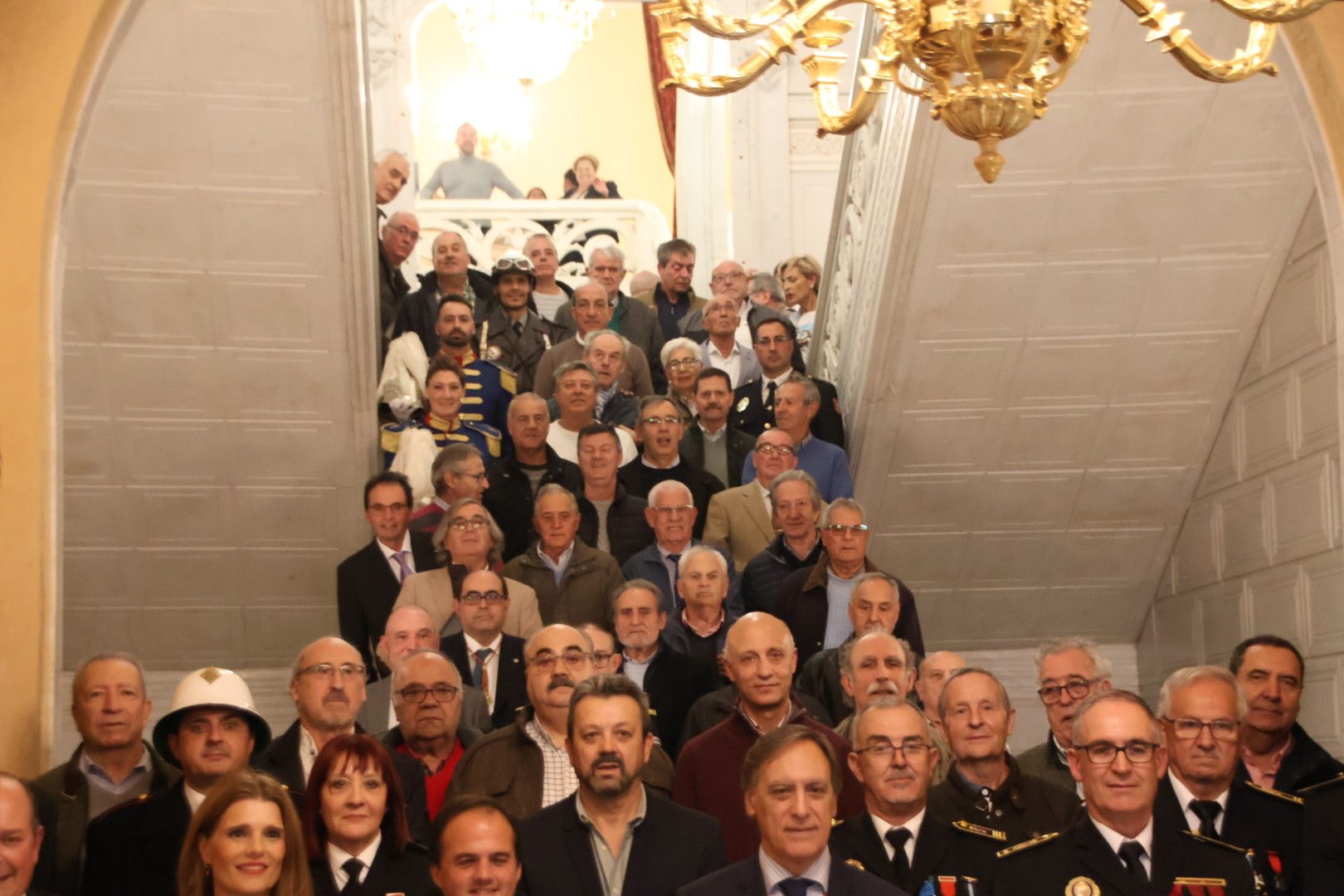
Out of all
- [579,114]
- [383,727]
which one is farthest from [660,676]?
[579,114]

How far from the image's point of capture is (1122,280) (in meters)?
7.91

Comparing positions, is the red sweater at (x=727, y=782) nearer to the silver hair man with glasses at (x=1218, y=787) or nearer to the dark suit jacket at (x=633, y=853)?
the dark suit jacket at (x=633, y=853)

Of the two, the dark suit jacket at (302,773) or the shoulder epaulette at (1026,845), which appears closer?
the shoulder epaulette at (1026,845)

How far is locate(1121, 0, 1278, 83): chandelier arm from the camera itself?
3.98 m

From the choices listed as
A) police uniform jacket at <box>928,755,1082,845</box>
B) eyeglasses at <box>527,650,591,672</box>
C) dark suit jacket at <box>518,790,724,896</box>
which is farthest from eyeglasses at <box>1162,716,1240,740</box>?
eyeglasses at <box>527,650,591,672</box>

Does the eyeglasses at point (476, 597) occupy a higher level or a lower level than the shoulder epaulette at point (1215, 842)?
higher

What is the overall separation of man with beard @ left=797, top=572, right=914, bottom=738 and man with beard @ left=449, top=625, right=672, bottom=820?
0.91 metres

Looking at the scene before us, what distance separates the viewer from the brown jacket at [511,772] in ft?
16.4

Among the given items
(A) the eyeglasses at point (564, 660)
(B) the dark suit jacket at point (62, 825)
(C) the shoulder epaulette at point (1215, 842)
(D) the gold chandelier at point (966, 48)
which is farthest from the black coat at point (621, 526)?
(D) the gold chandelier at point (966, 48)

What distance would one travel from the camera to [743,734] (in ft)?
17.1

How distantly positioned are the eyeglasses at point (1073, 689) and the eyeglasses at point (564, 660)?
135cm

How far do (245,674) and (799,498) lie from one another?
3.45 metres

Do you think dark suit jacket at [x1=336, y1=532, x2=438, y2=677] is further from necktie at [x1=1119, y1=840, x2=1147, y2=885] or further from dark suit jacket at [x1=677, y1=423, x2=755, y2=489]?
necktie at [x1=1119, y1=840, x2=1147, y2=885]

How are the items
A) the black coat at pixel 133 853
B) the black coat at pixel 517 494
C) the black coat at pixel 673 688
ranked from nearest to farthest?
the black coat at pixel 133 853 → the black coat at pixel 673 688 → the black coat at pixel 517 494
